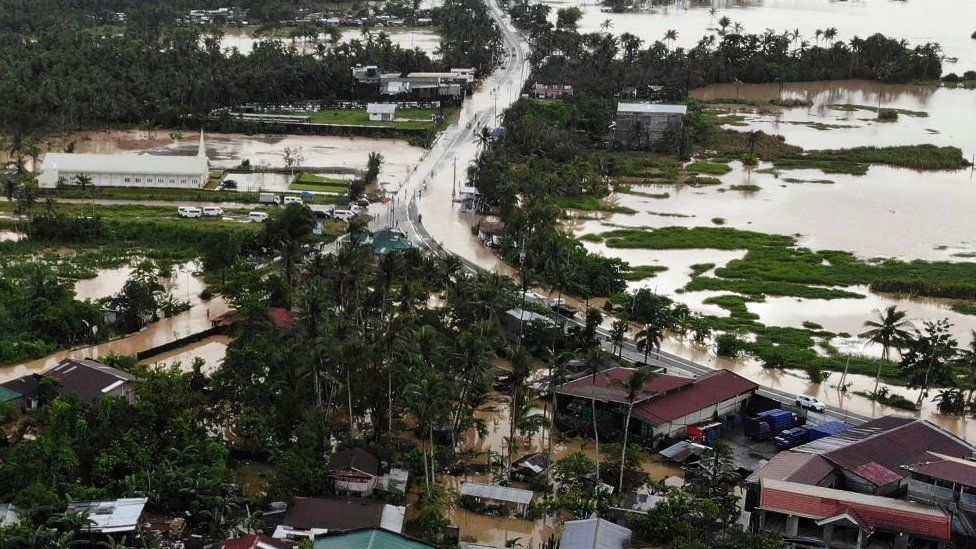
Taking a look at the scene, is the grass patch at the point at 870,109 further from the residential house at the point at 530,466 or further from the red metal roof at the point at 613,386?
the residential house at the point at 530,466

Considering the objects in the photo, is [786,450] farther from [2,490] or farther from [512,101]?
[512,101]

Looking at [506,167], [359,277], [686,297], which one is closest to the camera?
[359,277]

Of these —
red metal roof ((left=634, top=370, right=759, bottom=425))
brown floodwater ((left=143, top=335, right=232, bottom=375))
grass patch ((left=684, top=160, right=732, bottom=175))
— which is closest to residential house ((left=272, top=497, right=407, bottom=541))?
red metal roof ((left=634, top=370, right=759, bottom=425))

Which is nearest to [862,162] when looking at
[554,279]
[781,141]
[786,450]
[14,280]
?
[781,141]

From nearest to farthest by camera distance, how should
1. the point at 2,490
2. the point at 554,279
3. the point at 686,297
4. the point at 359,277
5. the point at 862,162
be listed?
1. the point at 2,490
2. the point at 359,277
3. the point at 554,279
4. the point at 686,297
5. the point at 862,162

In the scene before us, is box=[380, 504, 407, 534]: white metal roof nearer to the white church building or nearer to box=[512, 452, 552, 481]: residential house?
box=[512, 452, 552, 481]: residential house

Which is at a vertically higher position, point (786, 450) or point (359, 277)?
point (359, 277)

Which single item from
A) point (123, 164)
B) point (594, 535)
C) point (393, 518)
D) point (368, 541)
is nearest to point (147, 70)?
point (123, 164)
